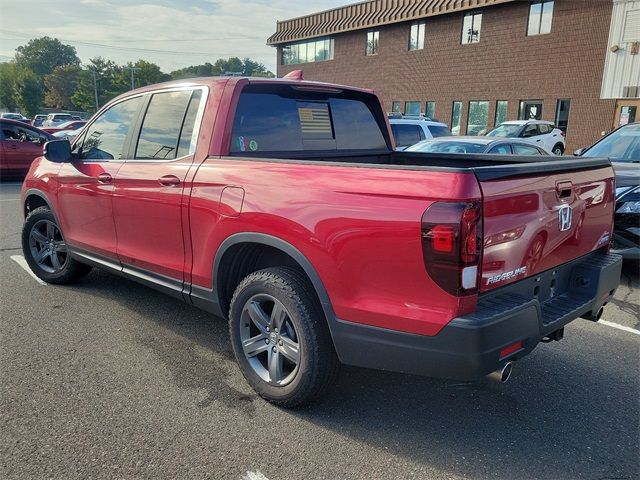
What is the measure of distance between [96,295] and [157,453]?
2.70 meters

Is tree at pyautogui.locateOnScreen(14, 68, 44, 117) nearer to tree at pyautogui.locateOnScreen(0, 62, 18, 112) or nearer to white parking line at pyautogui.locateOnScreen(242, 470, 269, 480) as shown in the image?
tree at pyautogui.locateOnScreen(0, 62, 18, 112)

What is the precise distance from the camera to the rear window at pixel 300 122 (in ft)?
11.5

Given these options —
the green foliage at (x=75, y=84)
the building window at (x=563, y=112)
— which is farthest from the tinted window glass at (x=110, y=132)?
the green foliage at (x=75, y=84)

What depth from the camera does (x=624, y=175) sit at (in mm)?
5691

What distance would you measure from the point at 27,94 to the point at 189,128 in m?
83.4

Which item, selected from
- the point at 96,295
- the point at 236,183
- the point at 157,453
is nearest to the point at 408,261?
the point at 236,183

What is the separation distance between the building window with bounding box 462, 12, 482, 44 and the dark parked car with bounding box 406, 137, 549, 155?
63.2 feet

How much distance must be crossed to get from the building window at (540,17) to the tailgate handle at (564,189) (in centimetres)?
2374

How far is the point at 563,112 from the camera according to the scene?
916 inches

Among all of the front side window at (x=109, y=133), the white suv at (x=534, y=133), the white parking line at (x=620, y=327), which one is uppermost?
the front side window at (x=109, y=133)

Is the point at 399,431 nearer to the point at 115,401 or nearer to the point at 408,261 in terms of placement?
the point at 408,261

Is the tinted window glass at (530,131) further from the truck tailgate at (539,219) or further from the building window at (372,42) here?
the truck tailgate at (539,219)

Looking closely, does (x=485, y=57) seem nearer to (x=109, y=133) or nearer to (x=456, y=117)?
(x=456, y=117)

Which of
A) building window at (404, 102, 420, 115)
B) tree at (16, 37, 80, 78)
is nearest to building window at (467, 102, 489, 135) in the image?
building window at (404, 102, 420, 115)
